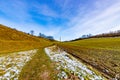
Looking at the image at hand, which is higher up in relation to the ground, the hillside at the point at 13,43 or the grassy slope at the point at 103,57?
the hillside at the point at 13,43

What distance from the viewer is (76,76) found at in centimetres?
1477

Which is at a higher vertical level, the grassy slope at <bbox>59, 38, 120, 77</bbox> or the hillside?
the hillside

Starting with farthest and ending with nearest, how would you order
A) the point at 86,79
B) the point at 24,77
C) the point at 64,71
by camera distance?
1. the point at 64,71
2. the point at 24,77
3. the point at 86,79

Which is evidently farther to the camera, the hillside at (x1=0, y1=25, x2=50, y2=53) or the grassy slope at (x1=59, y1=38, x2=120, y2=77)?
the hillside at (x1=0, y1=25, x2=50, y2=53)

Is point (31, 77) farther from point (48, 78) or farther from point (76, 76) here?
point (76, 76)

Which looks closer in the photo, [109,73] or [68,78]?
[68,78]

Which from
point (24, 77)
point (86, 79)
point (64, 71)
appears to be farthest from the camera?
point (64, 71)

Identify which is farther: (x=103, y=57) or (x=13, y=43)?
(x=13, y=43)

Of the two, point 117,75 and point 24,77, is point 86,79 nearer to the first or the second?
point 117,75

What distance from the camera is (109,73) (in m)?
17.1

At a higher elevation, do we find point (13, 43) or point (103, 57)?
point (13, 43)

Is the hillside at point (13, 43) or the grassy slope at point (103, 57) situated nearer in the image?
the grassy slope at point (103, 57)

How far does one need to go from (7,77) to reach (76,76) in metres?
7.33

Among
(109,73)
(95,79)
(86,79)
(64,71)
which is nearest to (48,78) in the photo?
(64,71)
